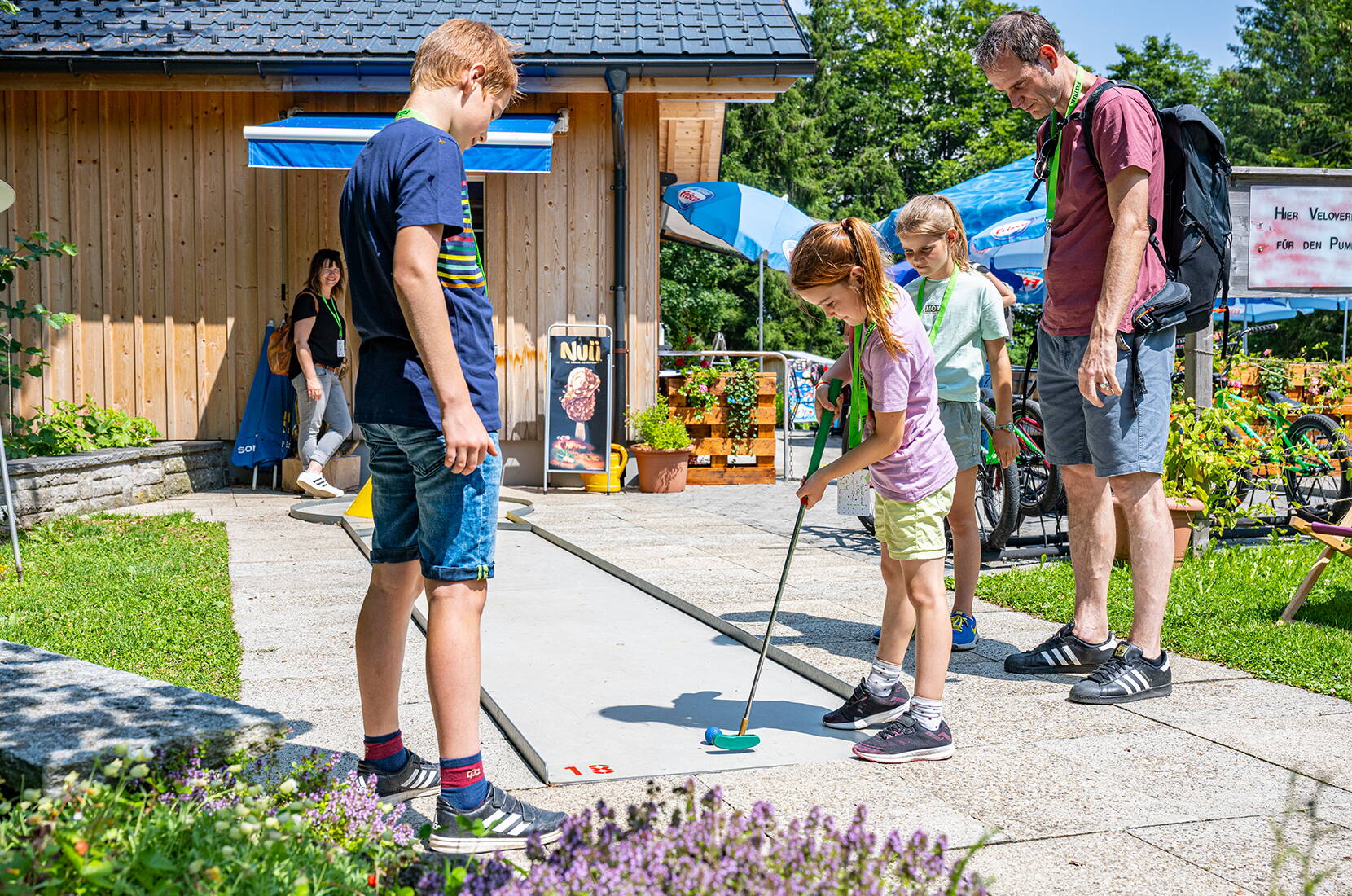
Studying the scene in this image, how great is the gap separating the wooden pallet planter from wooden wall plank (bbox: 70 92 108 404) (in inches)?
181

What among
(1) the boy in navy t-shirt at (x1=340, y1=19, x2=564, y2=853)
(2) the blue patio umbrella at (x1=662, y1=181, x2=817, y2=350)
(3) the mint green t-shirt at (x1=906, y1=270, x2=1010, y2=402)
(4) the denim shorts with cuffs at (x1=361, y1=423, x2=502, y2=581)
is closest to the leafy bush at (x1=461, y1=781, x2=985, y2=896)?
(1) the boy in navy t-shirt at (x1=340, y1=19, x2=564, y2=853)

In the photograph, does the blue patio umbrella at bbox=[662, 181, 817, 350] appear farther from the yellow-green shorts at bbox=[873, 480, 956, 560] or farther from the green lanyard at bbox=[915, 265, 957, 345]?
the yellow-green shorts at bbox=[873, 480, 956, 560]

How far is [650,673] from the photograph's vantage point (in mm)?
3842

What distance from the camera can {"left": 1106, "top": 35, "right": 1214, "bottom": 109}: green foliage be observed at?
3741 centimetres

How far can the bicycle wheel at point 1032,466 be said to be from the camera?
6498mm

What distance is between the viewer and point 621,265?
9398 mm

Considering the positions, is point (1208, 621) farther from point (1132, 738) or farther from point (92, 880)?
point (92, 880)

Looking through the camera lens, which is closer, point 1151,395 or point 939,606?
point 939,606

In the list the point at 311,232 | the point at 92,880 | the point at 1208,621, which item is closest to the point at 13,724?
the point at 92,880

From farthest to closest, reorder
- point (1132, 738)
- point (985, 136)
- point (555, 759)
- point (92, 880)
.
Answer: point (985, 136) < point (1132, 738) < point (555, 759) < point (92, 880)

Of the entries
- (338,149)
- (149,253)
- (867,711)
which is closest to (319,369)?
(338,149)

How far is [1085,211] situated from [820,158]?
32577 mm

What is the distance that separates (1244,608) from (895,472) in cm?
226

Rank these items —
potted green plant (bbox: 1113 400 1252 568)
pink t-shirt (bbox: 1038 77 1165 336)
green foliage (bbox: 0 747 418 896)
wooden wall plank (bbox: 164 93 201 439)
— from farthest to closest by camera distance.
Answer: wooden wall plank (bbox: 164 93 201 439)
potted green plant (bbox: 1113 400 1252 568)
pink t-shirt (bbox: 1038 77 1165 336)
green foliage (bbox: 0 747 418 896)
